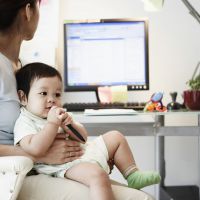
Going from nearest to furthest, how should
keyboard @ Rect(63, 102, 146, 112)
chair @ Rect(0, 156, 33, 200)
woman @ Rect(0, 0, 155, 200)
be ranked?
chair @ Rect(0, 156, 33, 200)
woman @ Rect(0, 0, 155, 200)
keyboard @ Rect(63, 102, 146, 112)

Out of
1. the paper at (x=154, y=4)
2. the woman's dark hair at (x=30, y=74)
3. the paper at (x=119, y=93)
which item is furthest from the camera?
the paper at (x=119, y=93)

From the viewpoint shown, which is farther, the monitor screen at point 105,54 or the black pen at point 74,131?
the monitor screen at point 105,54

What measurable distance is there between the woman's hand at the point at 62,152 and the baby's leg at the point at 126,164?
0.11m

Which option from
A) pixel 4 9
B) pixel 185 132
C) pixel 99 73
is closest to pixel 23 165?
pixel 4 9

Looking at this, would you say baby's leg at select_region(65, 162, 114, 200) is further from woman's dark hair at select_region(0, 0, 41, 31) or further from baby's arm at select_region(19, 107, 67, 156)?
woman's dark hair at select_region(0, 0, 41, 31)

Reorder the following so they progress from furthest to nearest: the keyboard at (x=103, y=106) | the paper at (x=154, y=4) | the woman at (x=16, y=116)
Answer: the keyboard at (x=103, y=106) < the paper at (x=154, y=4) < the woman at (x=16, y=116)

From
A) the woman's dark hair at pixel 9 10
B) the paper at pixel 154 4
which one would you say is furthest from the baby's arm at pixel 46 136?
the paper at pixel 154 4

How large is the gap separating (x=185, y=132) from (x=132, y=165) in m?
0.74

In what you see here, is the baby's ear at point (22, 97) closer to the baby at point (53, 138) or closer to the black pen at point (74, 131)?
the baby at point (53, 138)

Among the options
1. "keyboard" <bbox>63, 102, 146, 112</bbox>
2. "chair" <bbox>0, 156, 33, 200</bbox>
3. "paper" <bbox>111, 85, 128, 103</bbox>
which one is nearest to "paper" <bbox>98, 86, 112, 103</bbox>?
"paper" <bbox>111, 85, 128, 103</bbox>

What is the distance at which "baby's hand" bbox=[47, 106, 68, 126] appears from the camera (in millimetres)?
1250

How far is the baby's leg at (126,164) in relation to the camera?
1.33 m

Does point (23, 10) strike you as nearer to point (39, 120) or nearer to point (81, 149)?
point (39, 120)

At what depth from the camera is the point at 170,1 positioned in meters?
2.67
